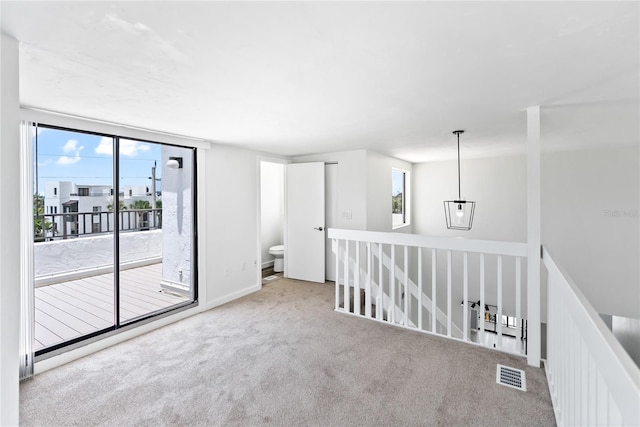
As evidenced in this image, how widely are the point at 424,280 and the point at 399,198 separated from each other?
6.11ft

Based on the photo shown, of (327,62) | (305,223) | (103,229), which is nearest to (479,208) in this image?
(305,223)

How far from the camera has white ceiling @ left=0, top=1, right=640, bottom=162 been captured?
1.25m

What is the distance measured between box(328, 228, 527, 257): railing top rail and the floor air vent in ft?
3.09

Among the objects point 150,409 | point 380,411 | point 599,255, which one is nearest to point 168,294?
point 150,409

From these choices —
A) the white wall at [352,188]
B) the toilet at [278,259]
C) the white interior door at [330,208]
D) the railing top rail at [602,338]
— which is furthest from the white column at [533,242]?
the toilet at [278,259]

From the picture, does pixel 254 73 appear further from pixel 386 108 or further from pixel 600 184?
pixel 600 184

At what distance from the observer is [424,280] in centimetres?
652

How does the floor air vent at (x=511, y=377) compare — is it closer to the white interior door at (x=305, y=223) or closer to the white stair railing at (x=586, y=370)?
the white stair railing at (x=586, y=370)

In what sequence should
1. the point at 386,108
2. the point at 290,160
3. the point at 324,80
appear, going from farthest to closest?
the point at 290,160
the point at 386,108
the point at 324,80

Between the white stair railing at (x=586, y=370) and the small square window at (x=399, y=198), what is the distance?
150 inches

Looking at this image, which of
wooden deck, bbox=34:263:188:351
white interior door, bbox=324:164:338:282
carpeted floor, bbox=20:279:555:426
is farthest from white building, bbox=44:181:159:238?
white interior door, bbox=324:164:338:282

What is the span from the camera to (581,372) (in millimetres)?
1324

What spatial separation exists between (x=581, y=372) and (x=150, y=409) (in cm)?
247

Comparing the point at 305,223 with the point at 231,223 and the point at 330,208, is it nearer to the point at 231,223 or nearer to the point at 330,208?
the point at 330,208
